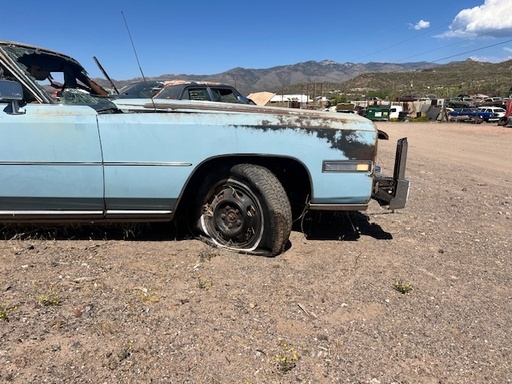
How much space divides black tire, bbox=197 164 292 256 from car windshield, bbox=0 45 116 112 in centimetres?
117

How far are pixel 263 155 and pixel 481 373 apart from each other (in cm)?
214

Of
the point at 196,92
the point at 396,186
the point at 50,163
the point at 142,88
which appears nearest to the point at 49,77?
the point at 50,163

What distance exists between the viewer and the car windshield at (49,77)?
3.47 m

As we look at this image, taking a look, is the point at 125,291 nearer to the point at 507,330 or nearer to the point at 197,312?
the point at 197,312

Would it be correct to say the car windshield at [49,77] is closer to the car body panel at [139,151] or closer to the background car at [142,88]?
the car body panel at [139,151]

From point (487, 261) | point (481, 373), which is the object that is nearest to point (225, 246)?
point (481, 373)

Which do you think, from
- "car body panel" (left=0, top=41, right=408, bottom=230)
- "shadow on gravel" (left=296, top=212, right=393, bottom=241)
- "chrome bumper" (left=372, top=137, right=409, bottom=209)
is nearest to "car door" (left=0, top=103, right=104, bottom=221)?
"car body panel" (left=0, top=41, right=408, bottom=230)

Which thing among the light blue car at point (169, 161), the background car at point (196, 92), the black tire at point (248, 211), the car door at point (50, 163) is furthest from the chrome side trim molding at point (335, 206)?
the background car at point (196, 92)

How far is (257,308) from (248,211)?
0.97m

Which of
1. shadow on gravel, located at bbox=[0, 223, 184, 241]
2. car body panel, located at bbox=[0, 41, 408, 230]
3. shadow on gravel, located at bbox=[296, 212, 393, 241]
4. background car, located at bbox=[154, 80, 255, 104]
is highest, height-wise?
background car, located at bbox=[154, 80, 255, 104]

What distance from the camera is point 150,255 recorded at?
11.6ft

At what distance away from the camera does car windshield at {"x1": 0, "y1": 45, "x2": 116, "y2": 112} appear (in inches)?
137

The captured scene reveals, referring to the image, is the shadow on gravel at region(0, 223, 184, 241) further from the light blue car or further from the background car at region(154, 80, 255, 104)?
the background car at region(154, 80, 255, 104)

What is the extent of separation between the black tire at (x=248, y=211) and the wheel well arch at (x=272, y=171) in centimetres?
10
